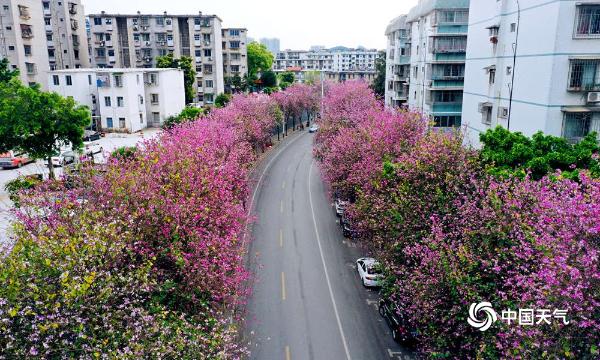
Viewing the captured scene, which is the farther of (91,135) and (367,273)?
(91,135)

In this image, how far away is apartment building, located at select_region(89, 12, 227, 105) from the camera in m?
90.2

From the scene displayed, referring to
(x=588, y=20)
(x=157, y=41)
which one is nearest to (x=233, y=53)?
(x=157, y=41)

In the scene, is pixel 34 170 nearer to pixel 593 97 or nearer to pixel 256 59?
pixel 593 97

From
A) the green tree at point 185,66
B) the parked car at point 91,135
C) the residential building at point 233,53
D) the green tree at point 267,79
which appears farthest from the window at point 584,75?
the green tree at point 267,79

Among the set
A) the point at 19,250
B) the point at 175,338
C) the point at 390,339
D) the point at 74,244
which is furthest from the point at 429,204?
the point at 19,250

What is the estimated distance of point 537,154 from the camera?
863 inches

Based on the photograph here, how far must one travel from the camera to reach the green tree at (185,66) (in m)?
83.1

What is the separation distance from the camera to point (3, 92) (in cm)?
3881

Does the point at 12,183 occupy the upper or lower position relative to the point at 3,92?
lower

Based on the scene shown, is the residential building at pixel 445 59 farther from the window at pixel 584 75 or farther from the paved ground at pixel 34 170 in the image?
the paved ground at pixel 34 170

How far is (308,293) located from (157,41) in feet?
260

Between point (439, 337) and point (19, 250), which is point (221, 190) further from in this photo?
point (439, 337)

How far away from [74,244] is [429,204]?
13.3 meters

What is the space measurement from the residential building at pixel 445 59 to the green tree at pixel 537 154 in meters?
26.6
